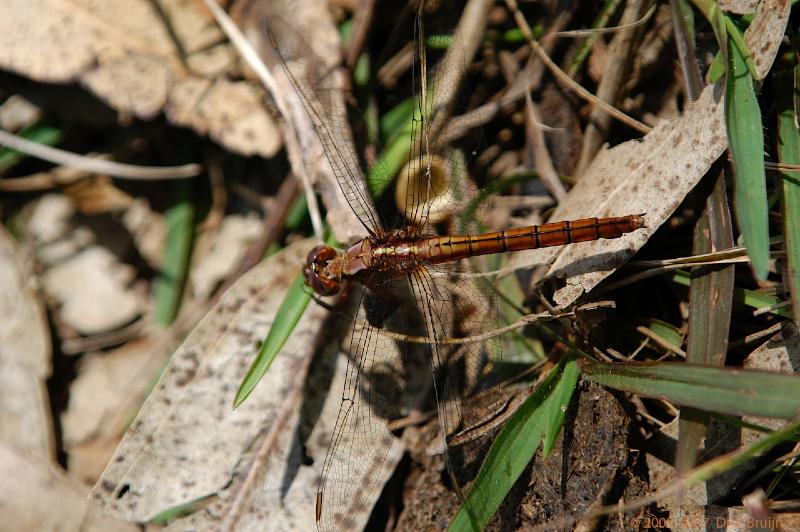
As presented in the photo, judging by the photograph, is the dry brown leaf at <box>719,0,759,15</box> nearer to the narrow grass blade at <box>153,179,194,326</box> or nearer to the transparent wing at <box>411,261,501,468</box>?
the transparent wing at <box>411,261,501,468</box>

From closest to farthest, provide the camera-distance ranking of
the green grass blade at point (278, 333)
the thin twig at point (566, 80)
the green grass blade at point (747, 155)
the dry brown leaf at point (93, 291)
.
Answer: the green grass blade at point (747, 155) < the green grass blade at point (278, 333) < the thin twig at point (566, 80) < the dry brown leaf at point (93, 291)

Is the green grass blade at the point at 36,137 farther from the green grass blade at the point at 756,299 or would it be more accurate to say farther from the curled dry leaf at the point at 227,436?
the green grass blade at the point at 756,299

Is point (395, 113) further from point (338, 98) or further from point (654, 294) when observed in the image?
point (654, 294)

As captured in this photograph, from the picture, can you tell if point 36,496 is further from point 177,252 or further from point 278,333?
point 278,333

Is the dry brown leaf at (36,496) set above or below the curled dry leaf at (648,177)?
below

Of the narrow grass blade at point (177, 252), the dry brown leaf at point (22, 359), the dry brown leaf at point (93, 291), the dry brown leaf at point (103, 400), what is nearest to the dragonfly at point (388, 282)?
the narrow grass blade at point (177, 252)

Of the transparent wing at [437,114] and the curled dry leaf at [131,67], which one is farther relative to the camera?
the curled dry leaf at [131,67]

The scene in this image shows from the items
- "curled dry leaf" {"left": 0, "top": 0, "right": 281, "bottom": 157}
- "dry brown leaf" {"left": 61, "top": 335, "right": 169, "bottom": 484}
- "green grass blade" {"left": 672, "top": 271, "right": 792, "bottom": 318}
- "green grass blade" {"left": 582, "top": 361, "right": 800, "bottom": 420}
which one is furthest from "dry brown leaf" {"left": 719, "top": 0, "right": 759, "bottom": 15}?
"dry brown leaf" {"left": 61, "top": 335, "right": 169, "bottom": 484}

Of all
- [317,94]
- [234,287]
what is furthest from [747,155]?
[234,287]
